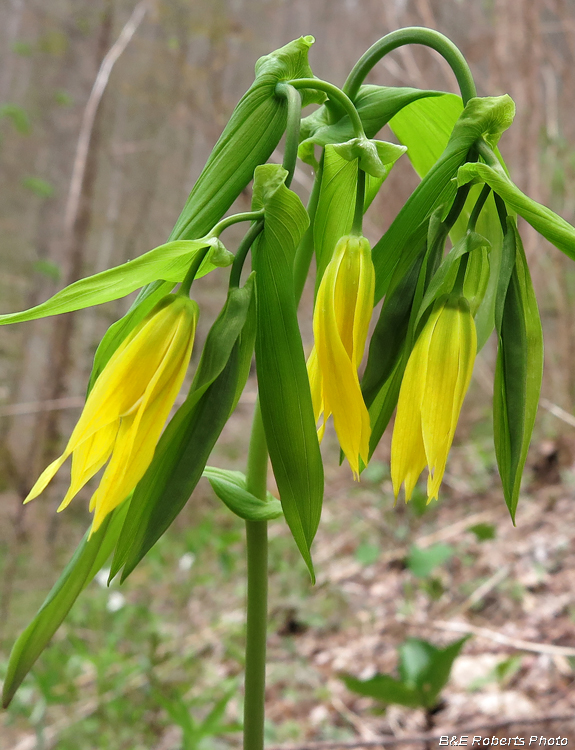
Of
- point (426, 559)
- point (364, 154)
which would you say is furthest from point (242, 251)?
point (426, 559)

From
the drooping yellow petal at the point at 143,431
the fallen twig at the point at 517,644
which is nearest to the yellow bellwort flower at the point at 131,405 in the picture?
the drooping yellow petal at the point at 143,431

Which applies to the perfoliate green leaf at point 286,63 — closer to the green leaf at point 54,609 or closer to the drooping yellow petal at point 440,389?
the drooping yellow petal at point 440,389

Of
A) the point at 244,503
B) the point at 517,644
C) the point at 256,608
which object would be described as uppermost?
the point at 244,503

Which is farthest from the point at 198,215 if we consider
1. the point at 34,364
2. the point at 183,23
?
the point at 34,364

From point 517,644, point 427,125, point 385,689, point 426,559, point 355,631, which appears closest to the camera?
point 427,125

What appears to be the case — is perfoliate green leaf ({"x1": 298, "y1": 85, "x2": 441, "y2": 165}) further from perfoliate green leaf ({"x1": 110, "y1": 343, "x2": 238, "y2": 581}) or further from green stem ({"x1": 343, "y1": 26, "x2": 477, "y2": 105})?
perfoliate green leaf ({"x1": 110, "y1": 343, "x2": 238, "y2": 581})

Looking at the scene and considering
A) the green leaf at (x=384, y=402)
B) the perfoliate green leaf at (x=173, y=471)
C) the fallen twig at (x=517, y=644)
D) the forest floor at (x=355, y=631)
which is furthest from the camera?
the forest floor at (x=355, y=631)

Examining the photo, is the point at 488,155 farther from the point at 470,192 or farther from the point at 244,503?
the point at 244,503
